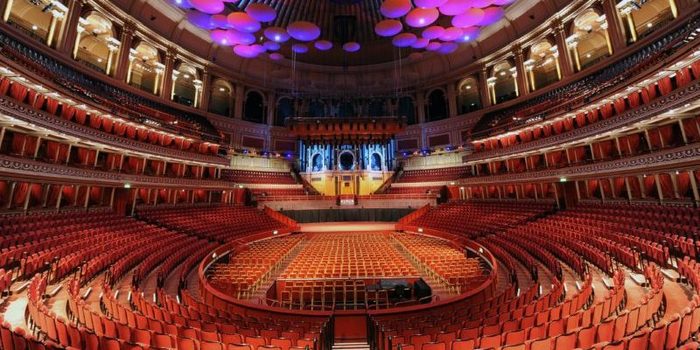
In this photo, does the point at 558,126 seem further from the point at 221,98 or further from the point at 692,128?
the point at 221,98

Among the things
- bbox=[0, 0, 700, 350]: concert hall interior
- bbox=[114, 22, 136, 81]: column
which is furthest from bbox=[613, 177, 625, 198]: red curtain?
bbox=[114, 22, 136, 81]: column

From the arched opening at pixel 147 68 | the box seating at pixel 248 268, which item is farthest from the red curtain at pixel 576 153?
the arched opening at pixel 147 68

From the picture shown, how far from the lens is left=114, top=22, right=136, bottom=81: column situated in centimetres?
1561

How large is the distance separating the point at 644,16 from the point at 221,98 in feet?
80.8

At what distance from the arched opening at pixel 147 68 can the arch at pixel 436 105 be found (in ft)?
59.7

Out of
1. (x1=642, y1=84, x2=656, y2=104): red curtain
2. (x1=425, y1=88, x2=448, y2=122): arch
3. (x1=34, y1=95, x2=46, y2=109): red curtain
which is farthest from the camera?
(x1=425, y1=88, x2=448, y2=122): arch

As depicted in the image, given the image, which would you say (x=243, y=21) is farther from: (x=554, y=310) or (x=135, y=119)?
(x=554, y=310)

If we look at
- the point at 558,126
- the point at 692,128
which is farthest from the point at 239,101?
the point at 692,128

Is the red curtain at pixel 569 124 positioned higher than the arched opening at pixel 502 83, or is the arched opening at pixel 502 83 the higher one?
the arched opening at pixel 502 83

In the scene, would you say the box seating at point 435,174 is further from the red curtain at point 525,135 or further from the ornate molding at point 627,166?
the ornate molding at point 627,166

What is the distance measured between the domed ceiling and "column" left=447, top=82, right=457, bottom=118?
2468 mm

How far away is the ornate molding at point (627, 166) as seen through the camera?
8439mm

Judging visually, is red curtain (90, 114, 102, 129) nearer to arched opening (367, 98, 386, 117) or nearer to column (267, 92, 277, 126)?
column (267, 92, 277, 126)

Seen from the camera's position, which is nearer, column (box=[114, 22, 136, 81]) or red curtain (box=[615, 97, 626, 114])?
red curtain (box=[615, 97, 626, 114])
